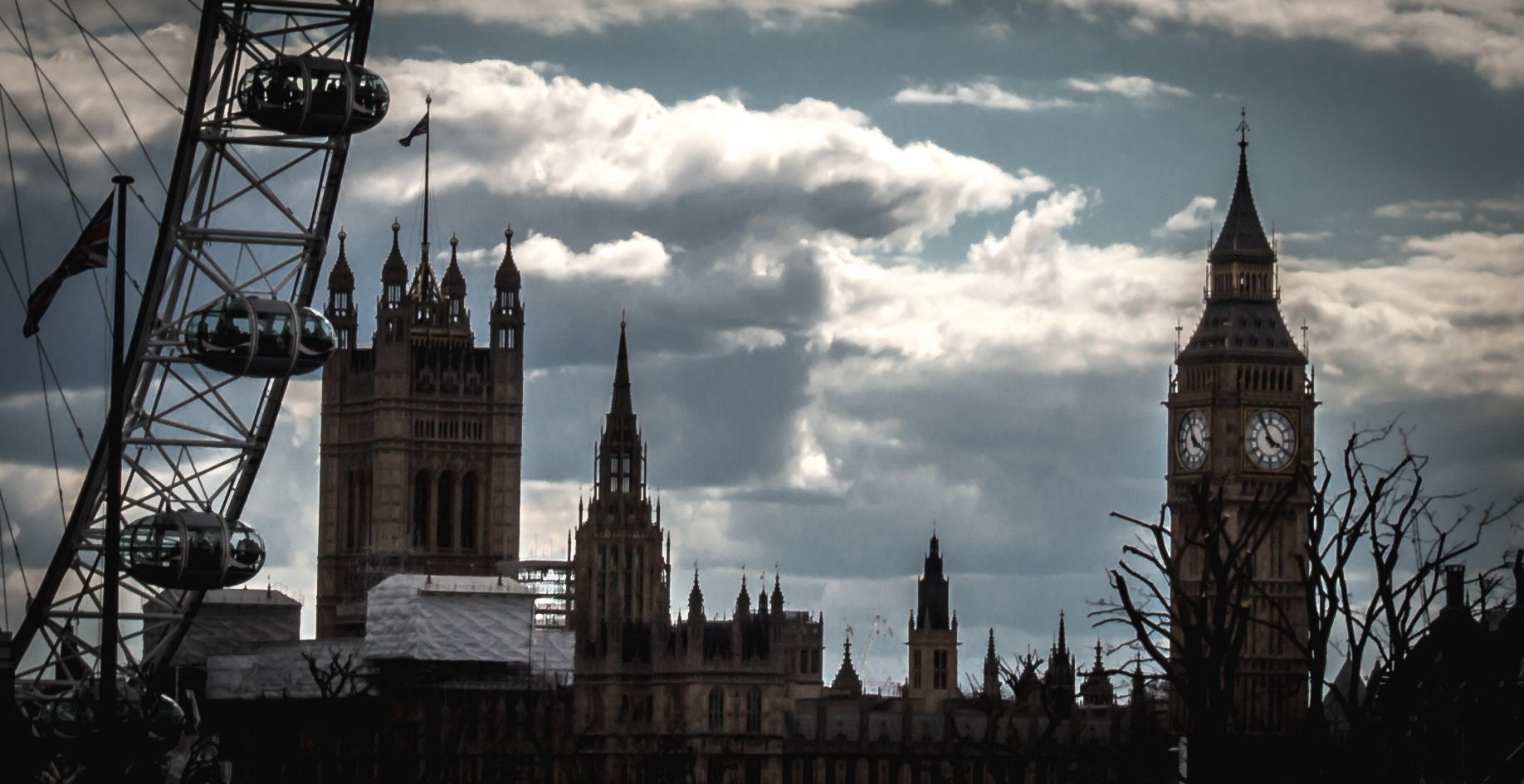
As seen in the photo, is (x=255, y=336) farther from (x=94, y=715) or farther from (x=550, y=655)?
(x=550, y=655)

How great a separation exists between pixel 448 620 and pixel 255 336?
4393 inches

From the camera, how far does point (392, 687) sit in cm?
17575

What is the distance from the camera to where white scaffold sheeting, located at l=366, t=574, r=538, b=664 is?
19038 centimetres

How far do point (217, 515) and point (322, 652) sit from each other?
102138mm

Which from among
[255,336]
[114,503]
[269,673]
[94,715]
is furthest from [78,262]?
[269,673]

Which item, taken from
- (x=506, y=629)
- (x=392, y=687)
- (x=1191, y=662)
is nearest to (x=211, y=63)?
(x=1191, y=662)

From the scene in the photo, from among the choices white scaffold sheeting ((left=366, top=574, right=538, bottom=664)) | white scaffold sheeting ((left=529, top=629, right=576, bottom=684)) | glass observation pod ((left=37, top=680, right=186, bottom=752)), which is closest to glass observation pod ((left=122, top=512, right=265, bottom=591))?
glass observation pod ((left=37, top=680, right=186, bottom=752))

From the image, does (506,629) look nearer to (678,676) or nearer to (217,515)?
(678,676)

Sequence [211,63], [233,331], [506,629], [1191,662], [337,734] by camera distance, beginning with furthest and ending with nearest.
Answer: [506,629]
[337,734]
[211,63]
[233,331]
[1191,662]

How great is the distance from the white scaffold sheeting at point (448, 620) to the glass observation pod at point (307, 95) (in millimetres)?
107935

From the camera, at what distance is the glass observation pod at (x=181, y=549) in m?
84.8

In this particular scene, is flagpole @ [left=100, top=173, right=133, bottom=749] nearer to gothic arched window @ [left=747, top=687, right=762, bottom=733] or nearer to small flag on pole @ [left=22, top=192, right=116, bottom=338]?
small flag on pole @ [left=22, top=192, right=116, bottom=338]

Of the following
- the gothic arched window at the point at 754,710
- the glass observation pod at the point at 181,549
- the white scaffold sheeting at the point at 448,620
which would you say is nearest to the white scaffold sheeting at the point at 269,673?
the white scaffold sheeting at the point at 448,620

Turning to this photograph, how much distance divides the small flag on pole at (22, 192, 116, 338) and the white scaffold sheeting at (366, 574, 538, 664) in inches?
4332
